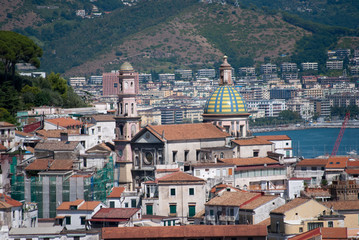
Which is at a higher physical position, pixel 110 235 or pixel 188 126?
pixel 188 126

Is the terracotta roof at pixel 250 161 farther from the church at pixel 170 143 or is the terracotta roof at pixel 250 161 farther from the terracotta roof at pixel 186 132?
the terracotta roof at pixel 186 132

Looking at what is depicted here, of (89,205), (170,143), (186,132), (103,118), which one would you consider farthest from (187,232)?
(103,118)

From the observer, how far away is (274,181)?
57812 millimetres

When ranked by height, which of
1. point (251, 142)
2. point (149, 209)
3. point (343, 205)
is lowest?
point (149, 209)

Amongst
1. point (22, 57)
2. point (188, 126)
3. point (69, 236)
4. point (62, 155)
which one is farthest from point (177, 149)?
point (22, 57)

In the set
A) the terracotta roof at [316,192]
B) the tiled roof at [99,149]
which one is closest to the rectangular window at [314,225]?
the terracotta roof at [316,192]

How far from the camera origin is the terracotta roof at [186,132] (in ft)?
193

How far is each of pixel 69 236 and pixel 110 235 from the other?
8.06ft

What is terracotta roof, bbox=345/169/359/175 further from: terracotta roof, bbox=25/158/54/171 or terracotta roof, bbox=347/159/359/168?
terracotta roof, bbox=25/158/54/171

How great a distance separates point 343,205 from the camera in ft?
149

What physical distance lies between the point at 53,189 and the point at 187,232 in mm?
10831

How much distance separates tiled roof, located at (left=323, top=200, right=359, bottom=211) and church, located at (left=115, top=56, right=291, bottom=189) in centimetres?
1169

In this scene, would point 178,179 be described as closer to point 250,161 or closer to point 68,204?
point 68,204

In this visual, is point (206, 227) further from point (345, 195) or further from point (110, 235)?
point (345, 195)
